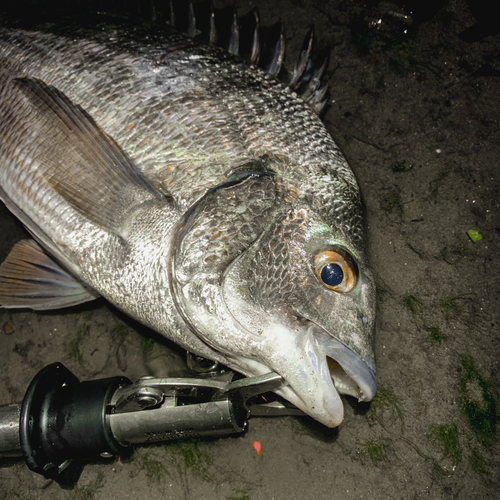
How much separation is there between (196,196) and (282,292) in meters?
0.50

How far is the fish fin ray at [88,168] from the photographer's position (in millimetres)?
1653

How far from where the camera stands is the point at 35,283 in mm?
2113

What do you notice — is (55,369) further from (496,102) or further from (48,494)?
(496,102)

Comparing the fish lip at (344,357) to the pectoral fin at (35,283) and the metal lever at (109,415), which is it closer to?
the metal lever at (109,415)

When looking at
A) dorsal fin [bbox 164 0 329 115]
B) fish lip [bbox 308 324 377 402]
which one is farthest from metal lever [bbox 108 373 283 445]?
dorsal fin [bbox 164 0 329 115]

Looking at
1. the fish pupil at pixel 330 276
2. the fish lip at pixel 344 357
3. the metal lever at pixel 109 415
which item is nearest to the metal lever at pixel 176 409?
the metal lever at pixel 109 415

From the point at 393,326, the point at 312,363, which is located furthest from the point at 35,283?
the point at 393,326

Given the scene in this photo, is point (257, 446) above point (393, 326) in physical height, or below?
below

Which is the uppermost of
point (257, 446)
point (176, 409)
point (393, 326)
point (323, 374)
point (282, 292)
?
point (282, 292)

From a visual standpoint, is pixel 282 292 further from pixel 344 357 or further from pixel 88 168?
pixel 88 168

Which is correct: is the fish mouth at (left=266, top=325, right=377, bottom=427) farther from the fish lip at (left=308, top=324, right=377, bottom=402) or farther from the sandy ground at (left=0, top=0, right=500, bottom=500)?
the sandy ground at (left=0, top=0, right=500, bottom=500)

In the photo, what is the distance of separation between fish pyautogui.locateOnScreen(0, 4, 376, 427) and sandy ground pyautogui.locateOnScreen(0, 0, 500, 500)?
364 mm

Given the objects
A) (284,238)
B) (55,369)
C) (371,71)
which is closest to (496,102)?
(371,71)

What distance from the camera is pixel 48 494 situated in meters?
1.95
